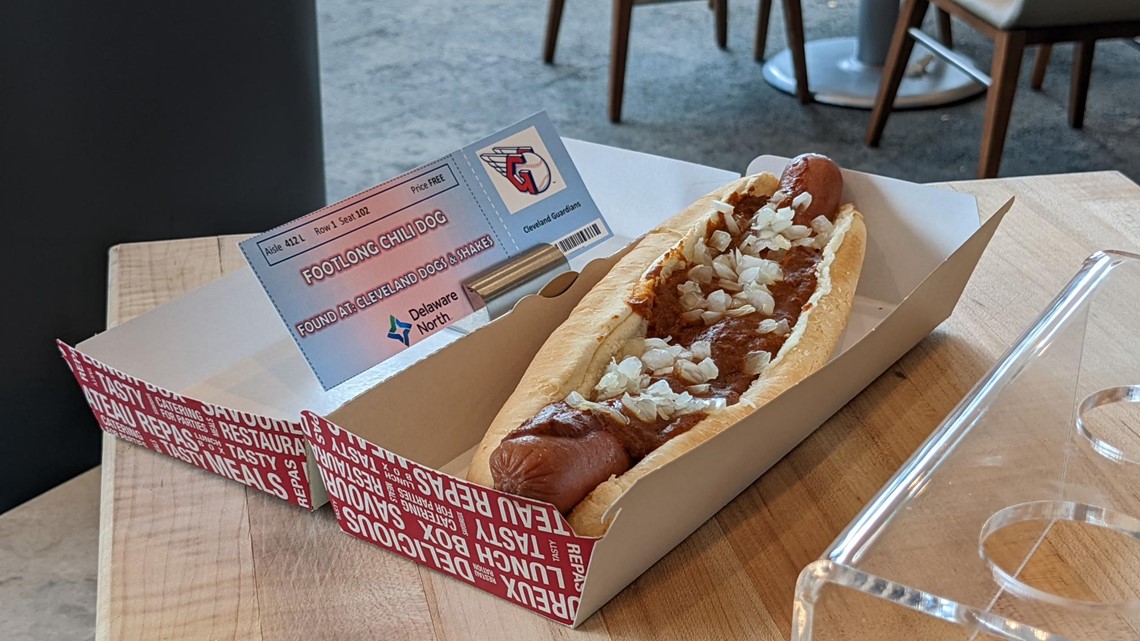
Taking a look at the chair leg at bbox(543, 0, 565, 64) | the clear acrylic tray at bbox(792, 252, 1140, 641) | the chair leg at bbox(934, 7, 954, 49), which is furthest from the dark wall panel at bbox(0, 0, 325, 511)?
the chair leg at bbox(934, 7, 954, 49)

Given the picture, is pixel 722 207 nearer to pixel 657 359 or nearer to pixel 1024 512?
pixel 657 359

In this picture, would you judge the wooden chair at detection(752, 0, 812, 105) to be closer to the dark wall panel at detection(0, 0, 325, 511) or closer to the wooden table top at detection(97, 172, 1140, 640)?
the dark wall panel at detection(0, 0, 325, 511)

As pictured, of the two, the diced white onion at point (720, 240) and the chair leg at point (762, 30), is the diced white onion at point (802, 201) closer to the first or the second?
the diced white onion at point (720, 240)

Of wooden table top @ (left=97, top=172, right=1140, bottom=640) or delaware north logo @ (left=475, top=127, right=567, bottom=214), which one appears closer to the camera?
wooden table top @ (left=97, top=172, right=1140, bottom=640)

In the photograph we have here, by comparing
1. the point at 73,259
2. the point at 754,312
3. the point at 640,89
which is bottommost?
the point at 640,89

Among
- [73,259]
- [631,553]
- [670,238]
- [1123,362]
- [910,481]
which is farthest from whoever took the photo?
[73,259]

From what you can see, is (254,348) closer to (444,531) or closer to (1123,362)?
(444,531)

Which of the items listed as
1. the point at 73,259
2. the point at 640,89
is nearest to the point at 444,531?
the point at 73,259

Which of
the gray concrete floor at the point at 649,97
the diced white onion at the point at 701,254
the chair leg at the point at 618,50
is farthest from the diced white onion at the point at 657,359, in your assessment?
the chair leg at the point at 618,50
